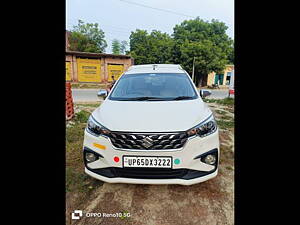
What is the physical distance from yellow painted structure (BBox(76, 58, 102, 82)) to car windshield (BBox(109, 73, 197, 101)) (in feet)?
10.2

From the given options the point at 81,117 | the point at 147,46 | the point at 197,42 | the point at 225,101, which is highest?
the point at 197,42

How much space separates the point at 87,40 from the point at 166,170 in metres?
6.54

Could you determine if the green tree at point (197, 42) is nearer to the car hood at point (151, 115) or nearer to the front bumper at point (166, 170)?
the car hood at point (151, 115)

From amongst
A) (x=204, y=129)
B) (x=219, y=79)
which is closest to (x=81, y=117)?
(x=204, y=129)

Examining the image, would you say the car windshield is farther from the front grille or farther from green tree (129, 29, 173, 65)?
green tree (129, 29, 173, 65)

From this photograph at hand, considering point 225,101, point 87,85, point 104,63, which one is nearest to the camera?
point 87,85

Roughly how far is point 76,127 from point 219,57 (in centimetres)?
1059

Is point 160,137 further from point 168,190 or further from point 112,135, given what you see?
point 168,190

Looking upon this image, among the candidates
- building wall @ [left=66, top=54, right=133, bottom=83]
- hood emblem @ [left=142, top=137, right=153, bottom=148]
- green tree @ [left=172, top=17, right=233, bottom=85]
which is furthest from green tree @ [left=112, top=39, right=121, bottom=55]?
hood emblem @ [left=142, top=137, right=153, bottom=148]

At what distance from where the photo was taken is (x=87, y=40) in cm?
601

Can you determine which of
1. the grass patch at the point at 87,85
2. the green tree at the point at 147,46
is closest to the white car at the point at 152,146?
the grass patch at the point at 87,85

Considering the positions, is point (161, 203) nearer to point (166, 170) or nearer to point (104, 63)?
point (166, 170)

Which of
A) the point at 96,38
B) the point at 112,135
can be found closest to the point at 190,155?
the point at 112,135

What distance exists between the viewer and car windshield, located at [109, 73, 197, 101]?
188cm
